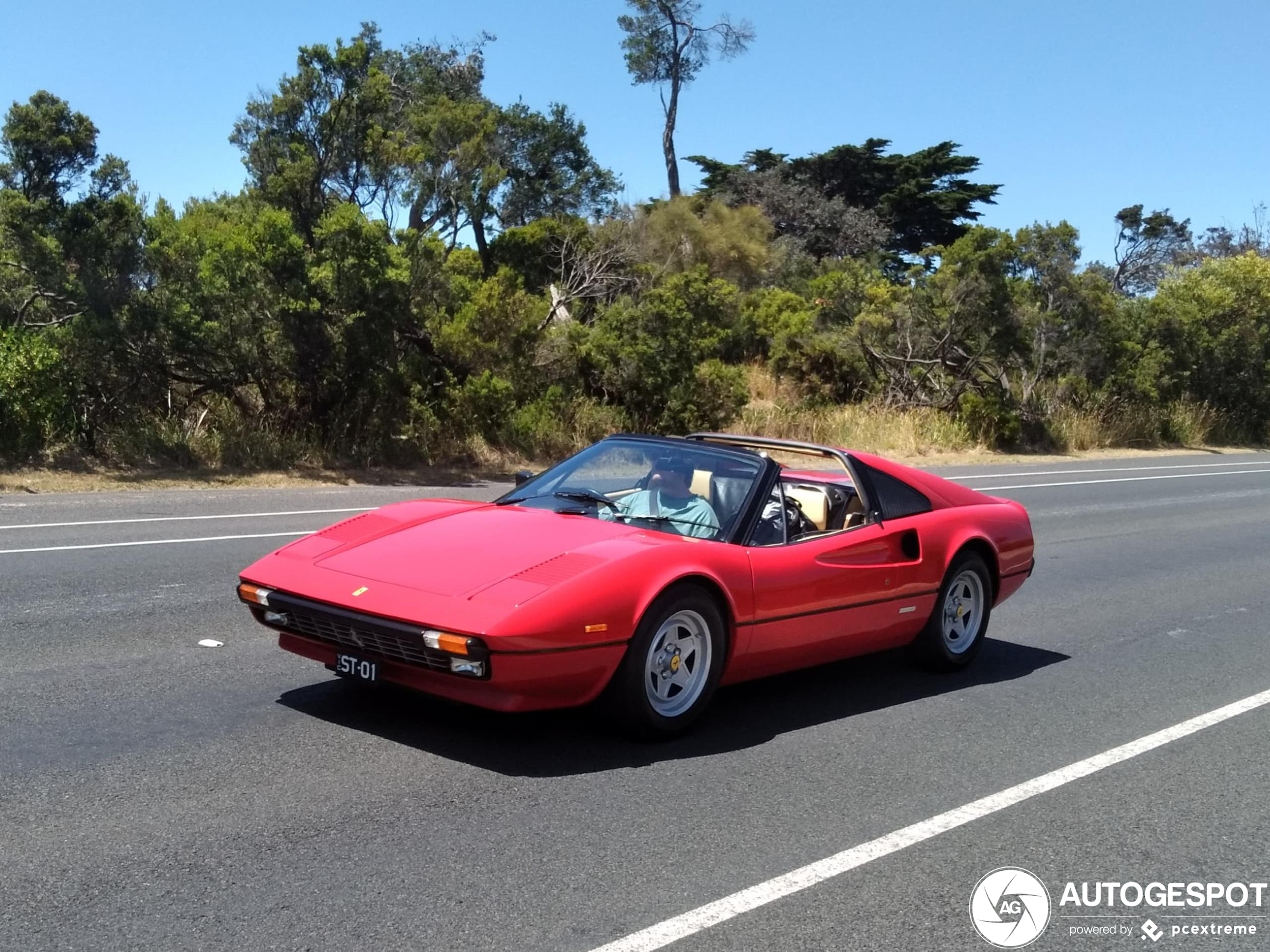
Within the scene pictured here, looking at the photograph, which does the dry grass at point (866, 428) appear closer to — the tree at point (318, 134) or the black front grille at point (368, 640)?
the tree at point (318, 134)

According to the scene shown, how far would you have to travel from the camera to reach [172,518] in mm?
12047

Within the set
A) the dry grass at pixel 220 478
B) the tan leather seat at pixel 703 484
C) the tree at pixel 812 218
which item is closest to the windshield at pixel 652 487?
the tan leather seat at pixel 703 484

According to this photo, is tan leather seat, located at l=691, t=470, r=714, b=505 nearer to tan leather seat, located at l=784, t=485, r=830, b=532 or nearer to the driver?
the driver

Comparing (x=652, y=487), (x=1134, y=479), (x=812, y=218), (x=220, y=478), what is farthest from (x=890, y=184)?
(x=652, y=487)

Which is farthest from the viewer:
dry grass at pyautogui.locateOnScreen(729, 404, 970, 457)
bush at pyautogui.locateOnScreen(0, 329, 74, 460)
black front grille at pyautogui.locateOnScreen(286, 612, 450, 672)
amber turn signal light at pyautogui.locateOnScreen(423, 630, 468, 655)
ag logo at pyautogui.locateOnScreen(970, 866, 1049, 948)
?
dry grass at pyautogui.locateOnScreen(729, 404, 970, 457)

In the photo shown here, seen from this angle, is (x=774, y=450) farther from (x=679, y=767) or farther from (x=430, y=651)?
(x=430, y=651)

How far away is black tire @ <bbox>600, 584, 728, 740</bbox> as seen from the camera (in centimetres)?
516

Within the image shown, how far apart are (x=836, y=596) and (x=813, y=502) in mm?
869

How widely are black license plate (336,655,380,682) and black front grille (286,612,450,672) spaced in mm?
43

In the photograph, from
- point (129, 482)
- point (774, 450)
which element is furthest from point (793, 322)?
point (774, 450)

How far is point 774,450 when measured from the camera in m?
7.52

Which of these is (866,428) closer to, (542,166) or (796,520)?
(542,166)

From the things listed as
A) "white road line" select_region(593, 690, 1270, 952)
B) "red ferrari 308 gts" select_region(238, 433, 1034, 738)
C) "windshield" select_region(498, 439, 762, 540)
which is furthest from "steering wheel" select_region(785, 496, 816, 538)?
"white road line" select_region(593, 690, 1270, 952)

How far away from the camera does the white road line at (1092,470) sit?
70.6 feet
